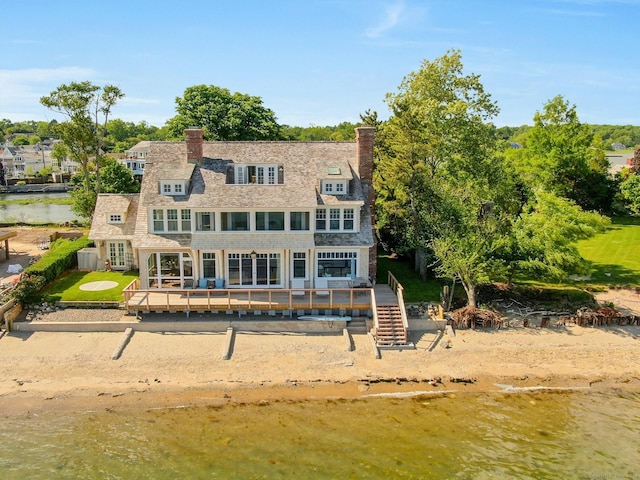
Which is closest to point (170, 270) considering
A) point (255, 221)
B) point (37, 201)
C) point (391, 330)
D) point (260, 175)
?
point (255, 221)

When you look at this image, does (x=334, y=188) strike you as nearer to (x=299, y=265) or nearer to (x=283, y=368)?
(x=299, y=265)

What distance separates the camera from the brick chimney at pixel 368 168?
91.9 ft

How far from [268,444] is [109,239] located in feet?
59.5

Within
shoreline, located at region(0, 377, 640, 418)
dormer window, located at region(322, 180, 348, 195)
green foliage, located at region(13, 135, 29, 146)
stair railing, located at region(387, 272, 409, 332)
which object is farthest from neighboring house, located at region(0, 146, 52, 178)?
stair railing, located at region(387, 272, 409, 332)

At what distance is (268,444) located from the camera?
58.4ft

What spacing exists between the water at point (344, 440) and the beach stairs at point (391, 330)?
3717 mm

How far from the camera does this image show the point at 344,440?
18.1m

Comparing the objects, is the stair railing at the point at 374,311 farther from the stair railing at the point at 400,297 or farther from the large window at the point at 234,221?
the large window at the point at 234,221

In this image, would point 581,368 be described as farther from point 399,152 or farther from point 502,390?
point 399,152

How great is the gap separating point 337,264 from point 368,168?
5.51 metres

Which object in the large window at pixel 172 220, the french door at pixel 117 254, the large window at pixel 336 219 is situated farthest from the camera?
the french door at pixel 117 254

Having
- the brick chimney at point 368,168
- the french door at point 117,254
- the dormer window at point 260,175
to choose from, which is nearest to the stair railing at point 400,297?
the brick chimney at point 368,168

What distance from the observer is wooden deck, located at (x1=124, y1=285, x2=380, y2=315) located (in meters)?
25.4

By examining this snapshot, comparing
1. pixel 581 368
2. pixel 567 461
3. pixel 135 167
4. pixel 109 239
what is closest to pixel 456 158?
pixel 581 368
